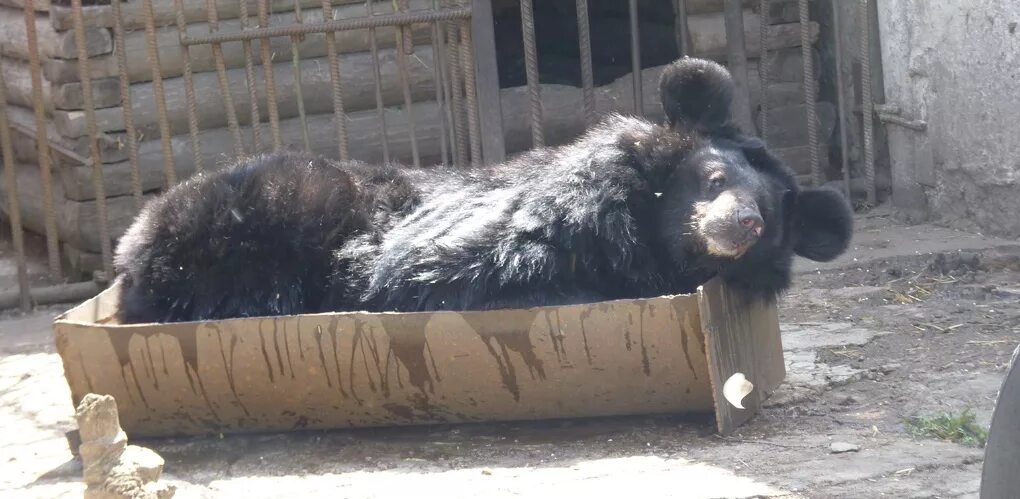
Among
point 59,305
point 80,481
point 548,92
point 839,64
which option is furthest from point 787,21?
point 80,481

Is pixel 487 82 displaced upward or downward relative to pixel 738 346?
upward

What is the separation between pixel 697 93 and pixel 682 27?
9.37ft

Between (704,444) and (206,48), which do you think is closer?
(704,444)

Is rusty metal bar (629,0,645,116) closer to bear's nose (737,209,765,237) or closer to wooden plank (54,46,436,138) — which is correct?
wooden plank (54,46,436,138)

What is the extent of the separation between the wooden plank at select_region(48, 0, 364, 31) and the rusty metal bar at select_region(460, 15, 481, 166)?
1.08 meters

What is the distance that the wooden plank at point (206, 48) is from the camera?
23.6 feet

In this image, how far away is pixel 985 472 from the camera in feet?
7.98

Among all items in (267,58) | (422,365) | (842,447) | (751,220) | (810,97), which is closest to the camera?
(842,447)

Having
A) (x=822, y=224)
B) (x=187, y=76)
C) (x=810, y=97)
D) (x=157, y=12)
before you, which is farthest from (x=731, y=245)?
(x=157, y=12)

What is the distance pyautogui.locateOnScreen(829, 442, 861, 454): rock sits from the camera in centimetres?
358

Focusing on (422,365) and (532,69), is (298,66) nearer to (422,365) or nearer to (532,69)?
(532,69)

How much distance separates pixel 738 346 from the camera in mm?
3871

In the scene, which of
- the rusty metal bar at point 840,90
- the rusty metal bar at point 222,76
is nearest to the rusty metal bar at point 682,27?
the rusty metal bar at point 840,90

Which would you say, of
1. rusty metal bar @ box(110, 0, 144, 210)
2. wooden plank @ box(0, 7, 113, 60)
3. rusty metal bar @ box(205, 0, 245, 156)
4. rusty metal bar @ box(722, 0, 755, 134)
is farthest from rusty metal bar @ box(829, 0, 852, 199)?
wooden plank @ box(0, 7, 113, 60)
